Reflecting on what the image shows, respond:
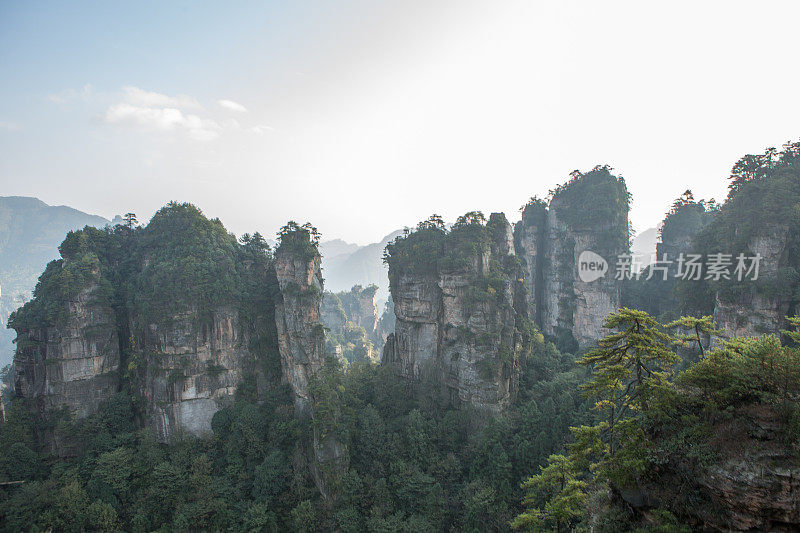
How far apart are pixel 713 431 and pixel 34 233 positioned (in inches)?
10498

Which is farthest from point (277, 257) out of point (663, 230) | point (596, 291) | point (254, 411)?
point (663, 230)

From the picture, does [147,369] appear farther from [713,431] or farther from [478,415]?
[713,431]

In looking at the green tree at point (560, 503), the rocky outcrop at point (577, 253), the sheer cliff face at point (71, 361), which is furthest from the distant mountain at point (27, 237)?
the green tree at point (560, 503)

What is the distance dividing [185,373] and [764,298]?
42.1 meters

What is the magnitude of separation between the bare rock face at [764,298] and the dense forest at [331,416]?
13cm

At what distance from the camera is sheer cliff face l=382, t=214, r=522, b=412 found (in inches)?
1083

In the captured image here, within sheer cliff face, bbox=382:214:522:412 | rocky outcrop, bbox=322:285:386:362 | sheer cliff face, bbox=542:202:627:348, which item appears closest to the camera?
sheer cliff face, bbox=382:214:522:412

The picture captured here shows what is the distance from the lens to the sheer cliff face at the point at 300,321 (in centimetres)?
2852

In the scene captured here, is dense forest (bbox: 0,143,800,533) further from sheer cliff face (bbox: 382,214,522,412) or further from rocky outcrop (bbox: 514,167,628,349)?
rocky outcrop (bbox: 514,167,628,349)

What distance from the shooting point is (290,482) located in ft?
80.1

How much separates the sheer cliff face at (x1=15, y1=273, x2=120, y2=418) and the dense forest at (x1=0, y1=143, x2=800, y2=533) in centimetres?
59

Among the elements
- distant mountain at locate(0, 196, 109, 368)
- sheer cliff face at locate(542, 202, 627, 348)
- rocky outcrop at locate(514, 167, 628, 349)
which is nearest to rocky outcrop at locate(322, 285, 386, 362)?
rocky outcrop at locate(514, 167, 628, 349)

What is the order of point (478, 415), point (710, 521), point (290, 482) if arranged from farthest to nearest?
point (478, 415) < point (290, 482) < point (710, 521)

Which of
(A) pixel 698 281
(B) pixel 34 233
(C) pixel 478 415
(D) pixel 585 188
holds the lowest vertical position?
(C) pixel 478 415
